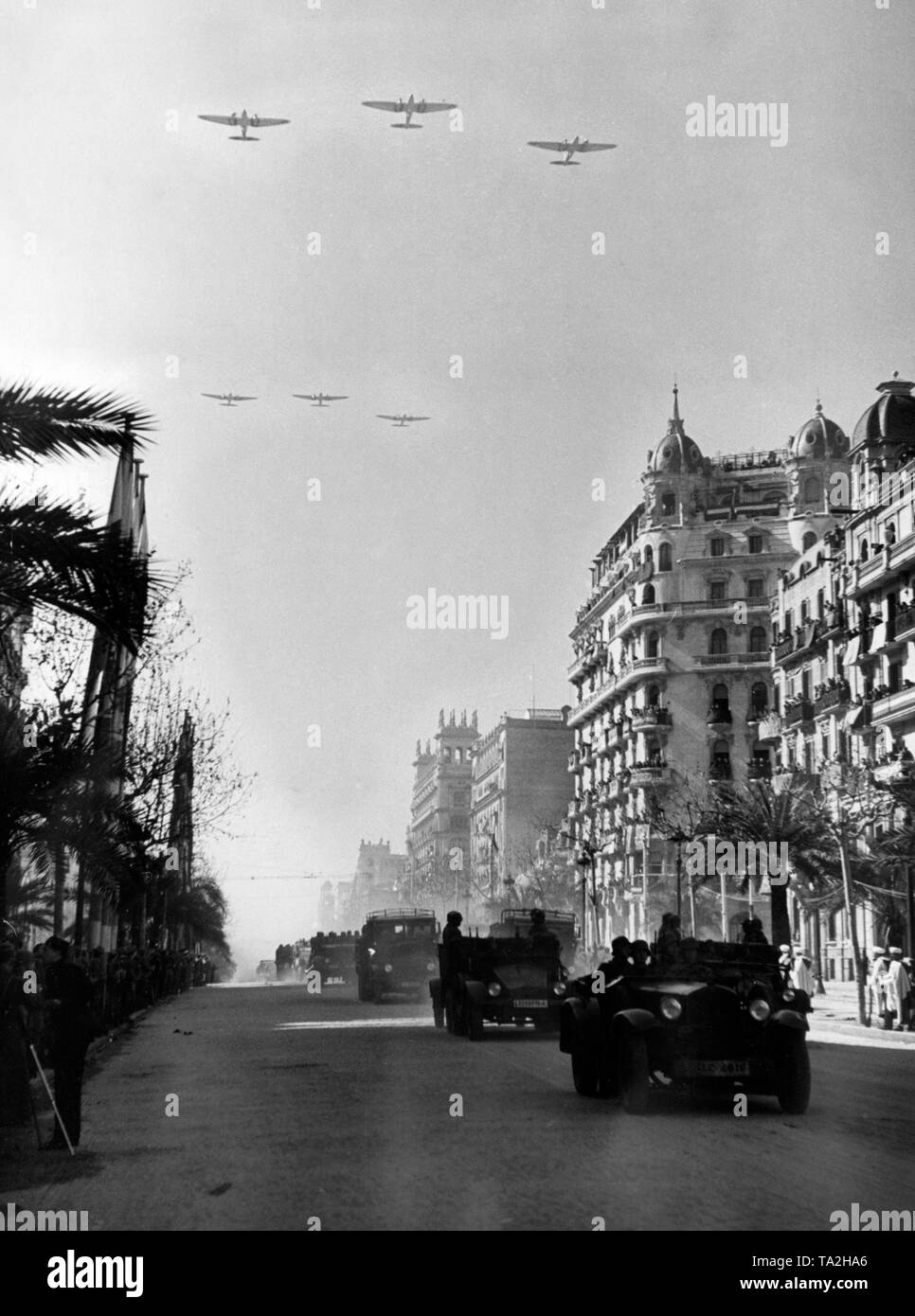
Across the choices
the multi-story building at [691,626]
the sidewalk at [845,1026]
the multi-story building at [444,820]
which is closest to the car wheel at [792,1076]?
the sidewalk at [845,1026]

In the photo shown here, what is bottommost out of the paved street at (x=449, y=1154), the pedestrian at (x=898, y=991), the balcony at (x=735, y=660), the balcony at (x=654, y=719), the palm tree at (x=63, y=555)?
the paved street at (x=449, y=1154)

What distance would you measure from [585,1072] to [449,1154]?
4.39 m

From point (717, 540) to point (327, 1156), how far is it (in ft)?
277

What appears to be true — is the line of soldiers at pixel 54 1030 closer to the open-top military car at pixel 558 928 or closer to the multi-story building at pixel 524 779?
the open-top military car at pixel 558 928

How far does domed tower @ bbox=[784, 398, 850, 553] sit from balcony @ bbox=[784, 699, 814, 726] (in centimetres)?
2537

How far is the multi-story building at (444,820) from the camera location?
486 ft

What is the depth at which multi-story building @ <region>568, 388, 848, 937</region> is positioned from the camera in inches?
3561

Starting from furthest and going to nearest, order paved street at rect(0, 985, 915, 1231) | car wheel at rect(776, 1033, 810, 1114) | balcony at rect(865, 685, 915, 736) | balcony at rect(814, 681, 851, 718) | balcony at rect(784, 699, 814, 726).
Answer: balcony at rect(784, 699, 814, 726), balcony at rect(814, 681, 851, 718), balcony at rect(865, 685, 915, 736), car wheel at rect(776, 1033, 810, 1114), paved street at rect(0, 985, 915, 1231)

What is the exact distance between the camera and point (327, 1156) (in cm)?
1208

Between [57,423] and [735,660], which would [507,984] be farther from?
[735,660]

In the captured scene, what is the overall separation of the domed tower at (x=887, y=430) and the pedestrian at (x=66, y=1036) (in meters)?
48.3

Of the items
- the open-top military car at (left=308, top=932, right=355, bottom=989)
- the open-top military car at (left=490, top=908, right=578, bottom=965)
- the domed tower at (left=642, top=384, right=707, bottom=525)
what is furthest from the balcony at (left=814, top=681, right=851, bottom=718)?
the domed tower at (left=642, top=384, right=707, bottom=525)

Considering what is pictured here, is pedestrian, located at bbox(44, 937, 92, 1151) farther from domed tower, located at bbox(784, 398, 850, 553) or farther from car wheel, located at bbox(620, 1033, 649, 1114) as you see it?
domed tower, located at bbox(784, 398, 850, 553)
